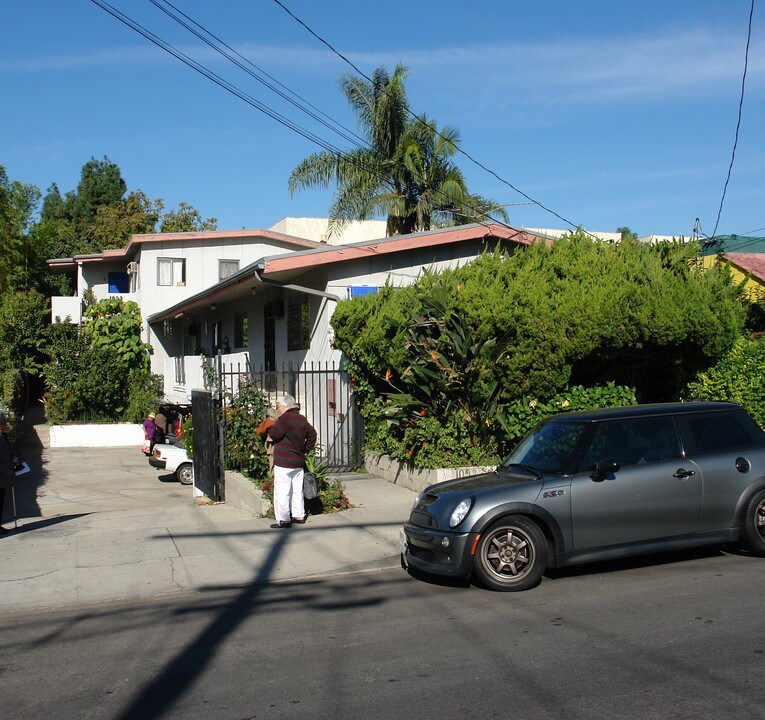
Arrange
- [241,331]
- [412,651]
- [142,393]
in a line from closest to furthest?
[412,651], [241,331], [142,393]

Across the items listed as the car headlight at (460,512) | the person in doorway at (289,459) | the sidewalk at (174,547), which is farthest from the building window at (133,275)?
the car headlight at (460,512)

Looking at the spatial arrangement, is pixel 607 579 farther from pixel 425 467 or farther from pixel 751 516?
pixel 425 467

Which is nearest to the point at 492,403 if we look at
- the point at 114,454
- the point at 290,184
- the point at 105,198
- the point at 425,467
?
the point at 425,467

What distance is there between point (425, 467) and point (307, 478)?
7.86 ft

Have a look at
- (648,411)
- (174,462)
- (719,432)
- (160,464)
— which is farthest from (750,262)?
(648,411)

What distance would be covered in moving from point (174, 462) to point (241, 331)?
212 inches

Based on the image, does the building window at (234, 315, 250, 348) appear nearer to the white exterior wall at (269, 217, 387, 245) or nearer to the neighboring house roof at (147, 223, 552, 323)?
the neighboring house roof at (147, 223, 552, 323)

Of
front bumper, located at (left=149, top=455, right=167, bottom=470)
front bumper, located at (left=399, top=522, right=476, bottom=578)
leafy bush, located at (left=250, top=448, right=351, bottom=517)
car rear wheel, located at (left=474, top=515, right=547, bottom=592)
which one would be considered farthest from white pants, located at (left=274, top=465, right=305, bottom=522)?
front bumper, located at (left=149, top=455, right=167, bottom=470)

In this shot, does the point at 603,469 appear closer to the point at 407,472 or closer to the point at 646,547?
the point at 646,547

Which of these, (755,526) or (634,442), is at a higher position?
(634,442)

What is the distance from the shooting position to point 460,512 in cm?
725

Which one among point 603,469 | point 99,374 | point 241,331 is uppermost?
point 241,331

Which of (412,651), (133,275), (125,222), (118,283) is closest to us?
(412,651)

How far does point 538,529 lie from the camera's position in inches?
285
